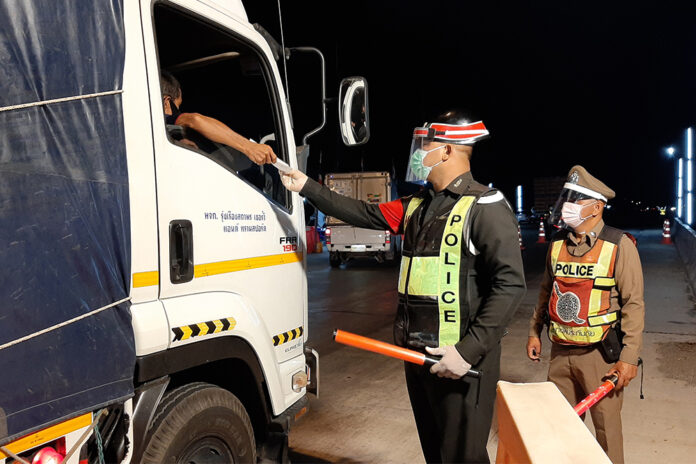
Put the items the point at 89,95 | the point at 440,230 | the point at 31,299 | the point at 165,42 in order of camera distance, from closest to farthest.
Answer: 1. the point at 31,299
2. the point at 89,95
3. the point at 440,230
4. the point at 165,42

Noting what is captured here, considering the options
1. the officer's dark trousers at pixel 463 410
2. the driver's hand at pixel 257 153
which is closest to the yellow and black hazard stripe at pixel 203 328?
the driver's hand at pixel 257 153

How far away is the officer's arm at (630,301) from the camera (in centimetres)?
316

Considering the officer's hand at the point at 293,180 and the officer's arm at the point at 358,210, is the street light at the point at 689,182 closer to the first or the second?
the officer's arm at the point at 358,210

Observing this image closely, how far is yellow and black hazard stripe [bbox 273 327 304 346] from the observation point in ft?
9.55

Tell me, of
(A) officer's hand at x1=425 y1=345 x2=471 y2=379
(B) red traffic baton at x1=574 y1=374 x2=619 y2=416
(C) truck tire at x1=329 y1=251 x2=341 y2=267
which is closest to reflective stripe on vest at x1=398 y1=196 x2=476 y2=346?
→ (A) officer's hand at x1=425 y1=345 x2=471 y2=379

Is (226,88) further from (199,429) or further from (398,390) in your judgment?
(398,390)

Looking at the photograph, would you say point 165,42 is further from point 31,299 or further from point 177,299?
point 31,299

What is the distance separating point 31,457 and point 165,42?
2282 mm

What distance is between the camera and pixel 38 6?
171 centimetres

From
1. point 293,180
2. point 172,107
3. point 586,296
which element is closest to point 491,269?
point 586,296

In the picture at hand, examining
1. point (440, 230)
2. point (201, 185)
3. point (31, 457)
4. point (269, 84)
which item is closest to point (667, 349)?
point (440, 230)

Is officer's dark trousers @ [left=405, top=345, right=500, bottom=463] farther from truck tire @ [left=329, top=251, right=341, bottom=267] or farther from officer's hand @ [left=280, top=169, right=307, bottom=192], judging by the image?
truck tire @ [left=329, top=251, right=341, bottom=267]

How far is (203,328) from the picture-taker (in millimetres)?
2271

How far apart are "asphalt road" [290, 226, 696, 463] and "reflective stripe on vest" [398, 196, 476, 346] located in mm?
1786
